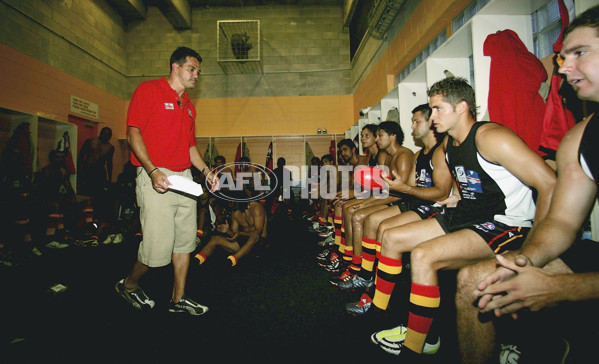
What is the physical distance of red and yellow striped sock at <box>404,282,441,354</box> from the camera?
1.11 metres

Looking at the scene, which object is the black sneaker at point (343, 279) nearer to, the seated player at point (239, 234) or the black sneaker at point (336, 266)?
the black sneaker at point (336, 266)

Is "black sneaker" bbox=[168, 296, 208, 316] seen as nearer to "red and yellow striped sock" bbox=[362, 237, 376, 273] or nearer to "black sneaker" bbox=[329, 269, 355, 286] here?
"black sneaker" bbox=[329, 269, 355, 286]

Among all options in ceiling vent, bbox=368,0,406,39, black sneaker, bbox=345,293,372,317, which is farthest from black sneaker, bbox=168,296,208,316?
ceiling vent, bbox=368,0,406,39

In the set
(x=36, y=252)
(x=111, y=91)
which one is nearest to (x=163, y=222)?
(x=36, y=252)

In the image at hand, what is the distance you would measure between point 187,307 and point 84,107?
667 cm

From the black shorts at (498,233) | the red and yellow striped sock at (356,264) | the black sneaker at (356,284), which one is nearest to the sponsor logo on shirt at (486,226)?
the black shorts at (498,233)

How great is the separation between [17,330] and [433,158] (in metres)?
2.83

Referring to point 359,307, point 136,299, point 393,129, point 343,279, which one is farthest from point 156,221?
point 393,129

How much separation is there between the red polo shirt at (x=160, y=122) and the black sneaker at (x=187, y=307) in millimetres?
875

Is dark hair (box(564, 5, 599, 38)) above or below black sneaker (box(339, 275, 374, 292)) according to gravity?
above

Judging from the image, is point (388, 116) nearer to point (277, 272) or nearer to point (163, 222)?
point (277, 272)

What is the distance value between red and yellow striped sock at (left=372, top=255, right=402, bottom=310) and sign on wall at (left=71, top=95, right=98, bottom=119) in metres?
7.25

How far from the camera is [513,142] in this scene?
1.10 meters

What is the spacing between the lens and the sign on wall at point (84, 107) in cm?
580
